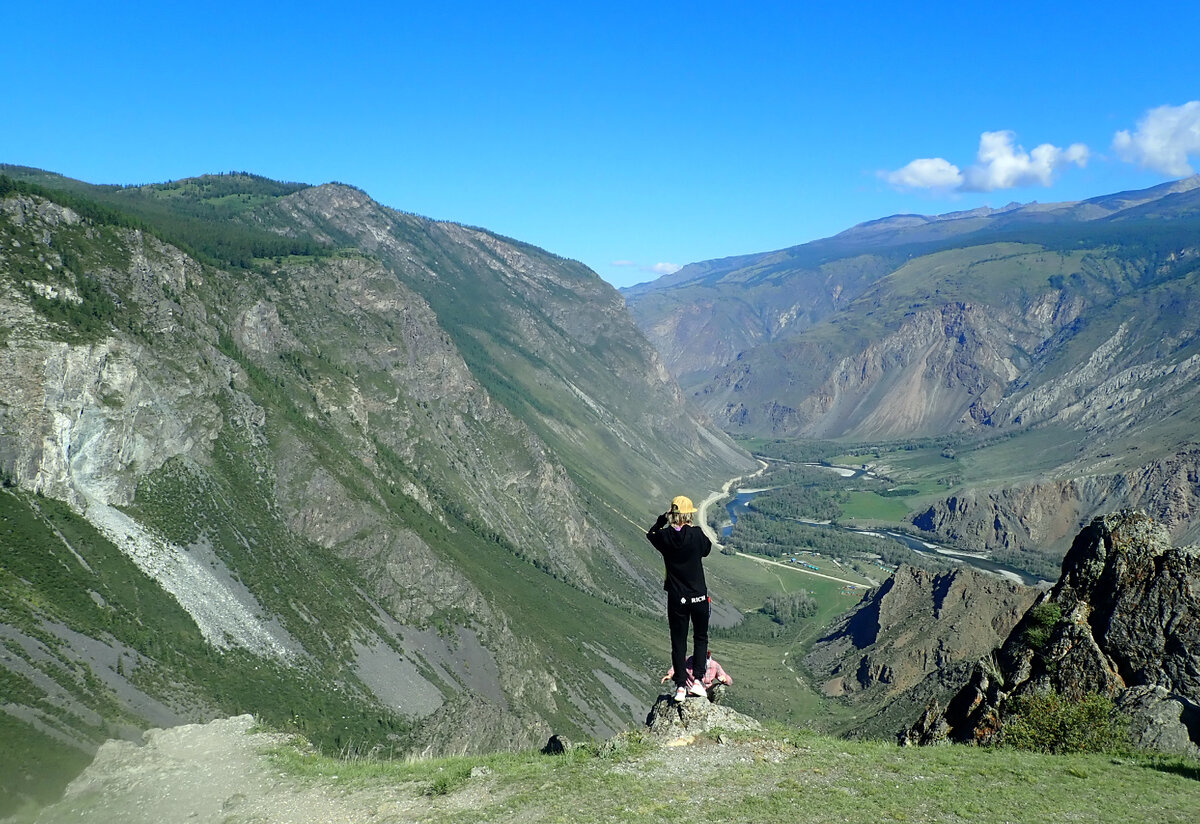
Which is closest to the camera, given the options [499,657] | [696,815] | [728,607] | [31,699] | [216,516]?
[696,815]

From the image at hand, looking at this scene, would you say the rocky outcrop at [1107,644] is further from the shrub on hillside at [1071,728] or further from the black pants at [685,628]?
the black pants at [685,628]

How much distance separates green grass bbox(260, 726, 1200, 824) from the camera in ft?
65.4

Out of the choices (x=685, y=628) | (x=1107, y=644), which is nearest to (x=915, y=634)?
(x=1107, y=644)

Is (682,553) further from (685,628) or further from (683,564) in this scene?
(685,628)

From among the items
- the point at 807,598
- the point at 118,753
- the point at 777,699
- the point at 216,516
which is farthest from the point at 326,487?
the point at 807,598

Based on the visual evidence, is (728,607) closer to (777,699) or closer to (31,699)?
(777,699)

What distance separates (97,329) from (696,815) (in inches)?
3938

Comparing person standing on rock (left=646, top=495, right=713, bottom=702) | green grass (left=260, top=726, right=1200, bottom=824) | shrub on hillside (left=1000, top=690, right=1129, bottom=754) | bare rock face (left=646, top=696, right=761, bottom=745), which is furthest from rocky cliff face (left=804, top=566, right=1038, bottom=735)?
person standing on rock (left=646, top=495, right=713, bottom=702)

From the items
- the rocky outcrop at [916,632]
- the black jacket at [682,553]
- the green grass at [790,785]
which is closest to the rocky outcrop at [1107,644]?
the green grass at [790,785]

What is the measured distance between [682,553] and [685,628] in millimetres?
2972

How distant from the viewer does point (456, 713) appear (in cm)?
9488

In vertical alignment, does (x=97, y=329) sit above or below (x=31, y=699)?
above

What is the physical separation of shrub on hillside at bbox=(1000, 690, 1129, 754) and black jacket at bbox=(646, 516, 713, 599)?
41.3 feet

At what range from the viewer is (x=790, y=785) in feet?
70.3
